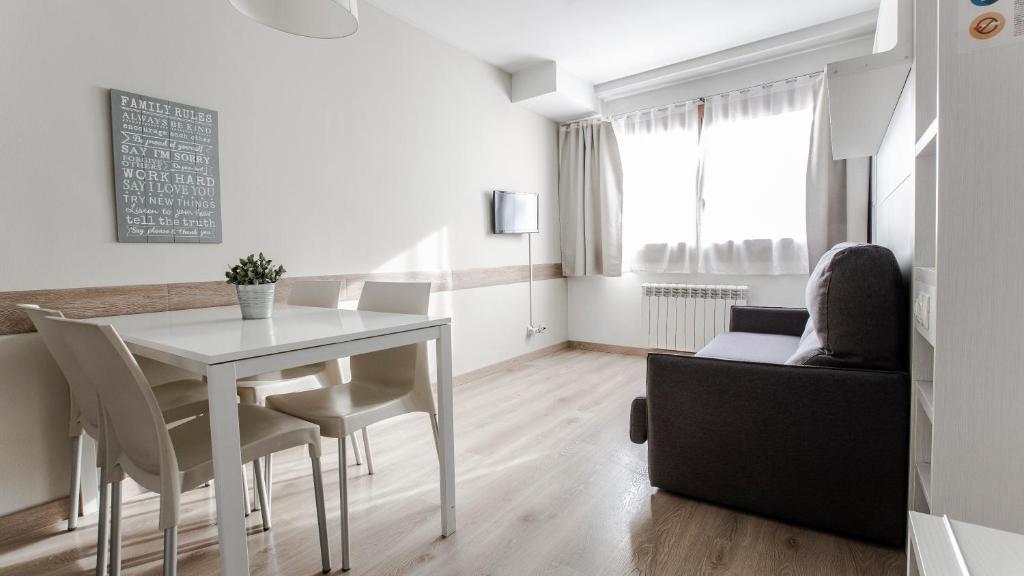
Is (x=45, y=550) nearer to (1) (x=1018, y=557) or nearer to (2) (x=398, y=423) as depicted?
(2) (x=398, y=423)

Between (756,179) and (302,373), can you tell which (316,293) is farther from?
(756,179)

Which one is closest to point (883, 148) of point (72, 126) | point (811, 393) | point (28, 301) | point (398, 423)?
point (811, 393)

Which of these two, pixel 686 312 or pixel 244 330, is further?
pixel 686 312

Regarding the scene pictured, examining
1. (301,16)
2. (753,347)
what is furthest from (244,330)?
(753,347)

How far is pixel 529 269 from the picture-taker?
4773mm

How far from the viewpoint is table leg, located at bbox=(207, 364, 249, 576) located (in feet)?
3.97

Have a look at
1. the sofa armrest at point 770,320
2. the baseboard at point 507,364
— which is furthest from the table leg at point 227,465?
the sofa armrest at point 770,320

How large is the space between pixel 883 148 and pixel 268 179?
3.34 m

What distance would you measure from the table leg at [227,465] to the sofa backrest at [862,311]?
1.81 m

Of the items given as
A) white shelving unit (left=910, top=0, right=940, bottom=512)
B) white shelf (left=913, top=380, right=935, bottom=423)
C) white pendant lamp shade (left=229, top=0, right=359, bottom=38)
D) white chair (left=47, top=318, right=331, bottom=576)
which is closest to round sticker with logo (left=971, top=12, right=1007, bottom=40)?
white shelving unit (left=910, top=0, right=940, bottom=512)

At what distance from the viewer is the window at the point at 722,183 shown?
13.0ft

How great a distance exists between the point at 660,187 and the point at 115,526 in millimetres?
4341

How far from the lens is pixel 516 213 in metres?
4.46

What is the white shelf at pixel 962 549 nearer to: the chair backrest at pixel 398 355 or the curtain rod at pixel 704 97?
the chair backrest at pixel 398 355
